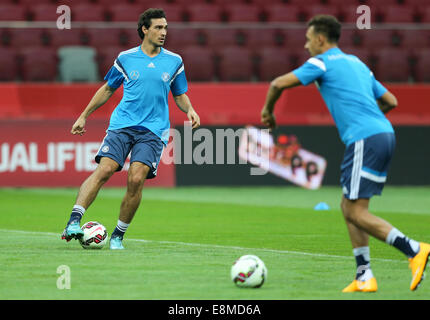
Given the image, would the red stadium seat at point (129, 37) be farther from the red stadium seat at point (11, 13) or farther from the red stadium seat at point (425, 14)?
the red stadium seat at point (425, 14)

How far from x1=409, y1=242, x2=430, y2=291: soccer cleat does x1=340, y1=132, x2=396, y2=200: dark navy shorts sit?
54 cm

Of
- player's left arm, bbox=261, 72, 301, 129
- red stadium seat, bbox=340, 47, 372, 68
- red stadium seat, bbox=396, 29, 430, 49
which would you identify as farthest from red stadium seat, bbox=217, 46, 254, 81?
player's left arm, bbox=261, 72, 301, 129

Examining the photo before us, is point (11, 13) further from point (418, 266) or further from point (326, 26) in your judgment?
point (418, 266)

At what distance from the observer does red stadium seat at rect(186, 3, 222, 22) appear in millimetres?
20109

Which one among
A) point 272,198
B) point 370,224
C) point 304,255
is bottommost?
point 272,198

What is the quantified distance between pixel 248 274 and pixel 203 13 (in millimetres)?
14064

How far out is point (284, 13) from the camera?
67.1 feet

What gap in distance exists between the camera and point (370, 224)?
6496 millimetres

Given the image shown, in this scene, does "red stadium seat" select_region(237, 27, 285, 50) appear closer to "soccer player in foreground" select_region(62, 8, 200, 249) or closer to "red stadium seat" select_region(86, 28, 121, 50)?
"red stadium seat" select_region(86, 28, 121, 50)

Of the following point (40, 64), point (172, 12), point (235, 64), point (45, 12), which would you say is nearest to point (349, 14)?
point (235, 64)
